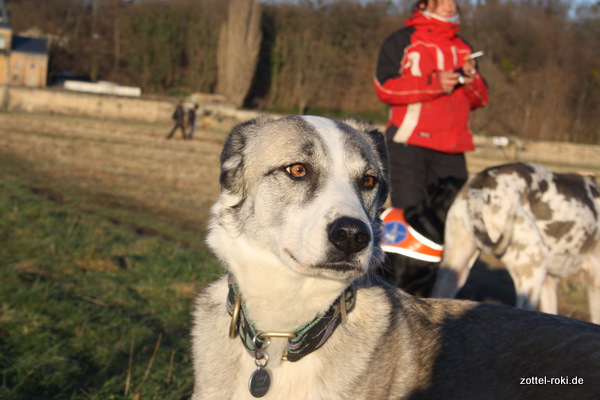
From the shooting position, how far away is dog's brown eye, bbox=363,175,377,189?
286 cm

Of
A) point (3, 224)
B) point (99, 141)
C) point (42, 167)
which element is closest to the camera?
point (3, 224)

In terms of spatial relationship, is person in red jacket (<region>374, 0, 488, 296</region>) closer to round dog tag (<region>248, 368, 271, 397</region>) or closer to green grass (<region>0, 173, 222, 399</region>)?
green grass (<region>0, 173, 222, 399</region>)

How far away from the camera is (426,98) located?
4.68 m

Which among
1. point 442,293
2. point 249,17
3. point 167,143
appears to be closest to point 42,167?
point 167,143

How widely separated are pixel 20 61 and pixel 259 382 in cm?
6228

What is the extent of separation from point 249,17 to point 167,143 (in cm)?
2971

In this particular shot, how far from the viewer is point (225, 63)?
2219 inches

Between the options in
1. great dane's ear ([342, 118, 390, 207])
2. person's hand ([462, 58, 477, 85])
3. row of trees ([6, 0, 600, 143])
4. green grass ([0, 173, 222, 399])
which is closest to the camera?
great dane's ear ([342, 118, 390, 207])

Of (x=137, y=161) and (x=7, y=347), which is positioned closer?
(x=7, y=347)

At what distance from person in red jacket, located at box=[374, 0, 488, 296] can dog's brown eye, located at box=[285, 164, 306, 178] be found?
201 centimetres

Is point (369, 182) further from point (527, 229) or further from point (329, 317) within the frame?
point (527, 229)

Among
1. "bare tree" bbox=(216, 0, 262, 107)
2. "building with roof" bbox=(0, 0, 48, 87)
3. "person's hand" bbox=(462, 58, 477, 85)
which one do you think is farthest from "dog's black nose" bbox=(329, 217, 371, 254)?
"building with roof" bbox=(0, 0, 48, 87)

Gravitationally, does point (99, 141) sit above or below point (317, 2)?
below

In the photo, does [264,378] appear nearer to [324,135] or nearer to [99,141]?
[324,135]
